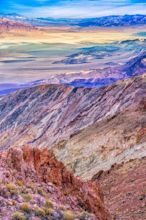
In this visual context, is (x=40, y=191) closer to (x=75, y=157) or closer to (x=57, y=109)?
(x=75, y=157)

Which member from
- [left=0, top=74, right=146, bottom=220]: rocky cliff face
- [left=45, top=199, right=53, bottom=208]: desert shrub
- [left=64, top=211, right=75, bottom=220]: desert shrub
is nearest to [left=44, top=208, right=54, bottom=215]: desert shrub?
[left=45, top=199, right=53, bottom=208]: desert shrub

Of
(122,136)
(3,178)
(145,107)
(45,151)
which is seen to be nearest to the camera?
(3,178)

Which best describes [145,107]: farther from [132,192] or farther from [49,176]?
[49,176]

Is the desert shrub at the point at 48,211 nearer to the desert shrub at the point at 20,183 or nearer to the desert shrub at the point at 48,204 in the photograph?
the desert shrub at the point at 48,204

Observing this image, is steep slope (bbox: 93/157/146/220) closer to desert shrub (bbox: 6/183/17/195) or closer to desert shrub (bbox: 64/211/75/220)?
desert shrub (bbox: 64/211/75/220)

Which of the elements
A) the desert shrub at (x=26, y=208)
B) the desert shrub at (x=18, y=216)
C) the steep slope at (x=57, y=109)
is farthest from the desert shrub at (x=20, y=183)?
the steep slope at (x=57, y=109)

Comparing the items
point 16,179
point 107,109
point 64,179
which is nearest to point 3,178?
point 16,179

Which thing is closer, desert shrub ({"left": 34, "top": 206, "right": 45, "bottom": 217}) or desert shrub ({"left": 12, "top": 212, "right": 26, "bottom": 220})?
desert shrub ({"left": 12, "top": 212, "right": 26, "bottom": 220})

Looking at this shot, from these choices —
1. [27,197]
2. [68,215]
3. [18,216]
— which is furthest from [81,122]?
[18,216]
